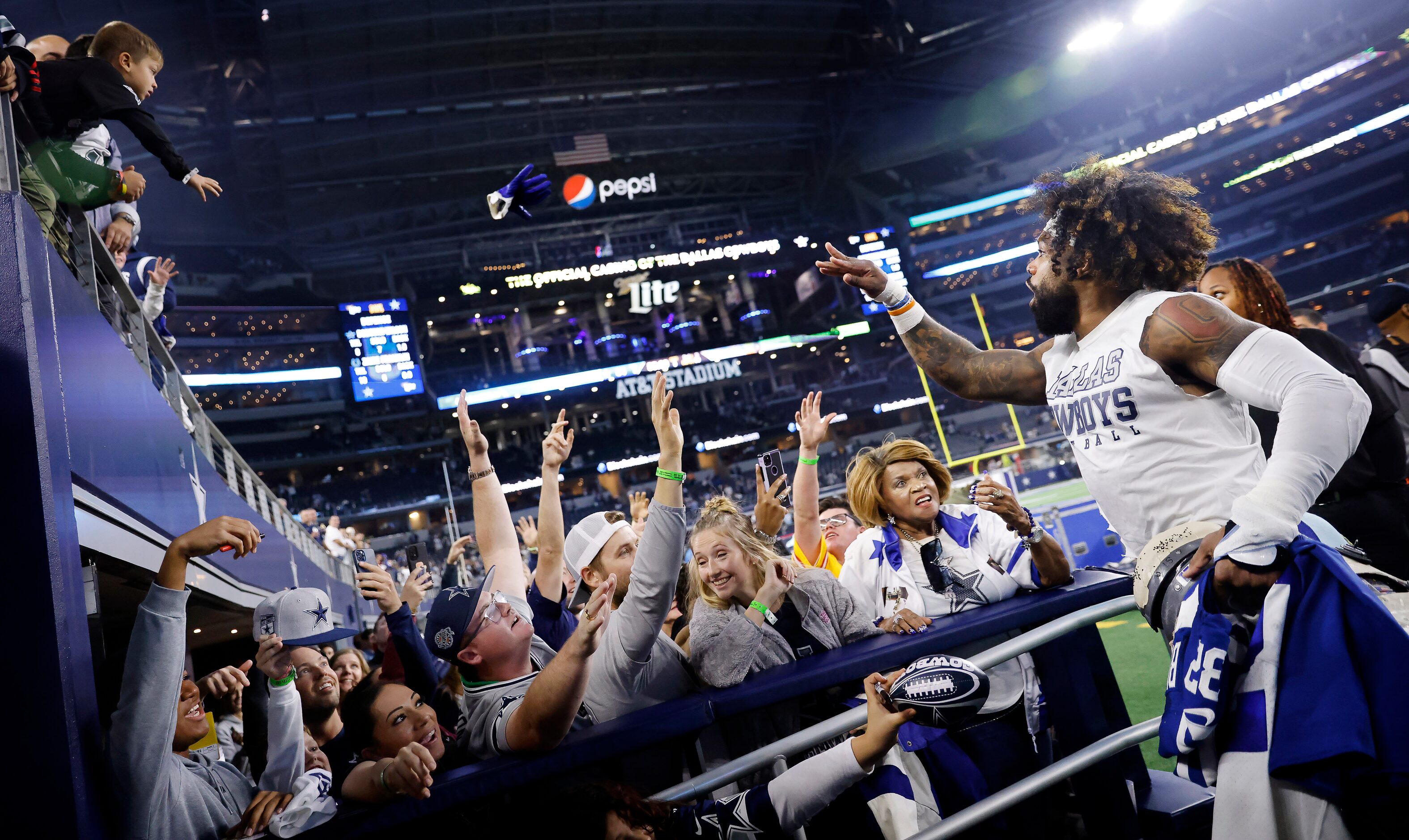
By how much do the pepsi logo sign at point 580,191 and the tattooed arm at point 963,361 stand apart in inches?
916

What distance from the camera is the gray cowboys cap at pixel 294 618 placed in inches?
96.4

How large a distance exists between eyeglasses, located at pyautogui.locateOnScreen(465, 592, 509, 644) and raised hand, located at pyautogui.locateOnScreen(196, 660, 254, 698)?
3.22ft

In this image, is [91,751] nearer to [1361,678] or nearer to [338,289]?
[1361,678]

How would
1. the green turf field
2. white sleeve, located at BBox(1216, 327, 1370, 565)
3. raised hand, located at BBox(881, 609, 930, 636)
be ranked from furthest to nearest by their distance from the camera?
the green turf field
raised hand, located at BBox(881, 609, 930, 636)
white sleeve, located at BBox(1216, 327, 1370, 565)

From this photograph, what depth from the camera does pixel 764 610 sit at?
7.59 ft

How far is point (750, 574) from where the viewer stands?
97.7 inches

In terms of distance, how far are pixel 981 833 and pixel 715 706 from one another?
902 millimetres

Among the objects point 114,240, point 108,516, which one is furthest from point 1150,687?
point 114,240

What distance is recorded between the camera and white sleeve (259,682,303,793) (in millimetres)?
2168

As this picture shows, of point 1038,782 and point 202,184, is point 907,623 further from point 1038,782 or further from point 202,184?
point 202,184

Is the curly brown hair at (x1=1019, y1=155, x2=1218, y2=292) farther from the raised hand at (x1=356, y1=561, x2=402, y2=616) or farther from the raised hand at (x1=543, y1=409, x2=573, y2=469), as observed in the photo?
the raised hand at (x1=356, y1=561, x2=402, y2=616)

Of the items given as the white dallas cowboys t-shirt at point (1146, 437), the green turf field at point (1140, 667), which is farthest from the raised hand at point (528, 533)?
the white dallas cowboys t-shirt at point (1146, 437)

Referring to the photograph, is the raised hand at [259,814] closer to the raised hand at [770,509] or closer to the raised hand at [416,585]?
the raised hand at [416,585]

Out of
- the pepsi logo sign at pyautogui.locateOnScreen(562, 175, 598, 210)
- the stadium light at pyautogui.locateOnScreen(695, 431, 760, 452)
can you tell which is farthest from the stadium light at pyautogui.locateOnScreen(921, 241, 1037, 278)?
the pepsi logo sign at pyautogui.locateOnScreen(562, 175, 598, 210)
